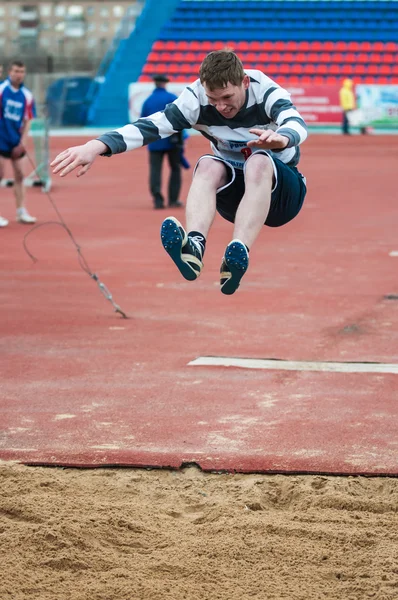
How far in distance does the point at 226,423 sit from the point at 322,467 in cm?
88

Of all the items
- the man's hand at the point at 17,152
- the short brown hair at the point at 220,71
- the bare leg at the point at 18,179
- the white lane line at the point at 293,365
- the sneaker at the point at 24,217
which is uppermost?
the short brown hair at the point at 220,71

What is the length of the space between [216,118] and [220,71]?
473 mm

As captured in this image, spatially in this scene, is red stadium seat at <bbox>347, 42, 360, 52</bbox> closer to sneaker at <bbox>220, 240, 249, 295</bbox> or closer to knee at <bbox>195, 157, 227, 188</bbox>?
knee at <bbox>195, 157, 227, 188</bbox>

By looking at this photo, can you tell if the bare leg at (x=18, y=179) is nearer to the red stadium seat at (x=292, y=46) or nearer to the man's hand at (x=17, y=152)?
the man's hand at (x=17, y=152)

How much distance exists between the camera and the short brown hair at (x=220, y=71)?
5.08m

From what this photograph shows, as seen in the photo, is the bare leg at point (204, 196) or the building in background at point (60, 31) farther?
the building in background at point (60, 31)

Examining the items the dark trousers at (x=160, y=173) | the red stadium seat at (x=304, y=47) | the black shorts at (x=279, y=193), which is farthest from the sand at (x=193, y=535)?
the red stadium seat at (x=304, y=47)

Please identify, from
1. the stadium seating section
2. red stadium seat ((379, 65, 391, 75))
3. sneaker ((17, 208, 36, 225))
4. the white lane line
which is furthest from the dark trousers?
red stadium seat ((379, 65, 391, 75))

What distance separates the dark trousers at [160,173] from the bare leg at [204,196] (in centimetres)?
1053

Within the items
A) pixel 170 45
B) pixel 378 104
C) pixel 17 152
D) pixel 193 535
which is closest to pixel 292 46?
pixel 170 45

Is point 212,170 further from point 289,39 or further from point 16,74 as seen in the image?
point 289,39

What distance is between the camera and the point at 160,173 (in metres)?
16.4

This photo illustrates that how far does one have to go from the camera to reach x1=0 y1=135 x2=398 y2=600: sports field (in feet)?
14.3

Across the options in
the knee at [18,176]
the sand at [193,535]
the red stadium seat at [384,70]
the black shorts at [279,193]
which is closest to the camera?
the sand at [193,535]
